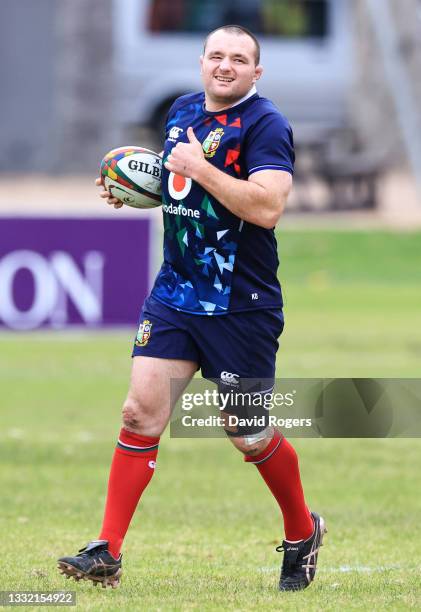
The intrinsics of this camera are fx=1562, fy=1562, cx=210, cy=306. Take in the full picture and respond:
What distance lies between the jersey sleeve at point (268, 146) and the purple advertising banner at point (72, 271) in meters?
9.76

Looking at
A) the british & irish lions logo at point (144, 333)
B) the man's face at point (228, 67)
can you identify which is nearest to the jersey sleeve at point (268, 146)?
the man's face at point (228, 67)

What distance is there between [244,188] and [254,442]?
3.37 ft

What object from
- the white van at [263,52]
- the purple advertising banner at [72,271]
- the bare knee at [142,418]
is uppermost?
the bare knee at [142,418]

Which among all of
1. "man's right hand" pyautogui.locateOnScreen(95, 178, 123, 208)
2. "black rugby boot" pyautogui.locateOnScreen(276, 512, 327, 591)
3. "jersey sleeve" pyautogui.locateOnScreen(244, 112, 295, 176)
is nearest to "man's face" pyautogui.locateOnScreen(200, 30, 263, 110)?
"jersey sleeve" pyautogui.locateOnScreen(244, 112, 295, 176)

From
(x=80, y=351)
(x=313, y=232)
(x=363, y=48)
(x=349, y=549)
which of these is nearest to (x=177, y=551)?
(x=349, y=549)

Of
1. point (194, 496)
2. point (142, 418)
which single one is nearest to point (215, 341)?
point (142, 418)

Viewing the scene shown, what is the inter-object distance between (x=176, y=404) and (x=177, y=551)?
1044 mm

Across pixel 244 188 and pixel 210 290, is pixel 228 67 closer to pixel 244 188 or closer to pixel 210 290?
pixel 244 188

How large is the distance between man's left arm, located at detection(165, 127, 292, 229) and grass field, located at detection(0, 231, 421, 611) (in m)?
1.47

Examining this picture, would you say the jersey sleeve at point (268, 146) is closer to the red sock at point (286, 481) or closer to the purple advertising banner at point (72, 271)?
the red sock at point (286, 481)

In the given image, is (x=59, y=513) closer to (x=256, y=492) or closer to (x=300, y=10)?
(x=256, y=492)

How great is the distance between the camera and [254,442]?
6168 mm

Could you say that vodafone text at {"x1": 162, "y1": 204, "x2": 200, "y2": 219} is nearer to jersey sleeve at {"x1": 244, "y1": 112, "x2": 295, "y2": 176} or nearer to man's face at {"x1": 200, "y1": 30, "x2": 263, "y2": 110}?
jersey sleeve at {"x1": 244, "y1": 112, "x2": 295, "y2": 176}

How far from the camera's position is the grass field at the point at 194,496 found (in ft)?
20.4
